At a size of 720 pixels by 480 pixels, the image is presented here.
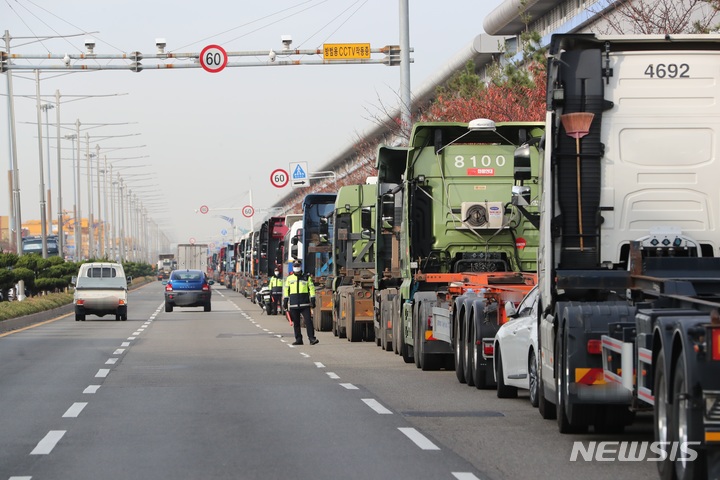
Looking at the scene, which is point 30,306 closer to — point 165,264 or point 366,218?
point 366,218

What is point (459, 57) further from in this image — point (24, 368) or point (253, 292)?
point (24, 368)

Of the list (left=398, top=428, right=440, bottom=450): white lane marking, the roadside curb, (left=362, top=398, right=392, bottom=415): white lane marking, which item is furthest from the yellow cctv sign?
(left=398, top=428, right=440, bottom=450): white lane marking

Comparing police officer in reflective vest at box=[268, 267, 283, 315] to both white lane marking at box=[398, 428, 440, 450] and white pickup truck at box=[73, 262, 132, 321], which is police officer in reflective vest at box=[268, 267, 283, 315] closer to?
white pickup truck at box=[73, 262, 132, 321]

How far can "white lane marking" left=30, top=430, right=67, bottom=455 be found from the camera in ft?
38.8

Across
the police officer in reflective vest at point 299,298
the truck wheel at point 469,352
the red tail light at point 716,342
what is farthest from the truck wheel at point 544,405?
the police officer in reflective vest at point 299,298

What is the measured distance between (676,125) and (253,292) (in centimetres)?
5731

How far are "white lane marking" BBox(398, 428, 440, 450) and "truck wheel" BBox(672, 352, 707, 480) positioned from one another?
10.8 ft

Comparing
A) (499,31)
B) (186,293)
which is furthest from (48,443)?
(499,31)

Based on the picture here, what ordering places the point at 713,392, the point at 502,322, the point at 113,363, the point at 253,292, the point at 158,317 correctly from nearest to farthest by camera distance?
the point at 713,392 → the point at 502,322 → the point at 113,363 → the point at 158,317 → the point at 253,292

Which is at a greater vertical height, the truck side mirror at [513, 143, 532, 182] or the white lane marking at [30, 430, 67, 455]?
the truck side mirror at [513, 143, 532, 182]

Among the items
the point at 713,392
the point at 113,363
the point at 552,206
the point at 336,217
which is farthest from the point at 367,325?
the point at 713,392

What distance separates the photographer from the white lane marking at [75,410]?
14.9m

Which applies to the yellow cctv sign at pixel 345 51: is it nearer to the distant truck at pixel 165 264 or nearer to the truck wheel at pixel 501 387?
the truck wheel at pixel 501 387

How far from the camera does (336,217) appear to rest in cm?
3381
